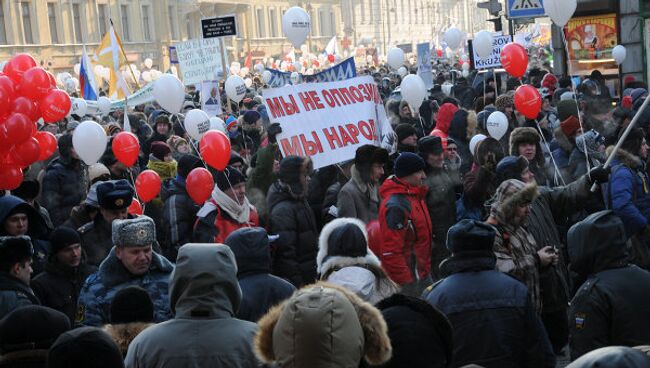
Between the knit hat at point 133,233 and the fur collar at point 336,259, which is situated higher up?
the knit hat at point 133,233

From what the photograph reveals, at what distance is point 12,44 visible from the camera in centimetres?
4356

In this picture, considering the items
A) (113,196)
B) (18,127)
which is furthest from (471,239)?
(18,127)

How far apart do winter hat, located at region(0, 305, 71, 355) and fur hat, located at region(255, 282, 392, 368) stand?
905 millimetres

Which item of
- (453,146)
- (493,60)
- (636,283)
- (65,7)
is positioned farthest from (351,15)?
(636,283)

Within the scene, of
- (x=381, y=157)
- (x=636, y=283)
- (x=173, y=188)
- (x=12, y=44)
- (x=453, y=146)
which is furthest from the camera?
(x=12, y=44)

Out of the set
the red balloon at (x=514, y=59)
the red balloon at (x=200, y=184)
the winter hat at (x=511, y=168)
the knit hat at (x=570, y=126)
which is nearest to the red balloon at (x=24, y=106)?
the red balloon at (x=200, y=184)

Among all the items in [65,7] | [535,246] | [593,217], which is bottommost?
[535,246]

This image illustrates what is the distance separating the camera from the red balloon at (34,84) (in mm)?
7762

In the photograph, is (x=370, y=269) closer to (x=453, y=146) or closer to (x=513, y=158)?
(x=513, y=158)

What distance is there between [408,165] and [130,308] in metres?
2.87

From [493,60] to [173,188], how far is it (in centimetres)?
939

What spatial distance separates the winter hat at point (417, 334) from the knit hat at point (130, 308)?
1104 mm

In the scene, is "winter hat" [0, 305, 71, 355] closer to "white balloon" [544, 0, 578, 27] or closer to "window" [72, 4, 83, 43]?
"white balloon" [544, 0, 578, 27]

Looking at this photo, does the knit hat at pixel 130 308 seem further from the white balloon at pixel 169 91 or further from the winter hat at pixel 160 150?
the white balloon at pixel 169 91
